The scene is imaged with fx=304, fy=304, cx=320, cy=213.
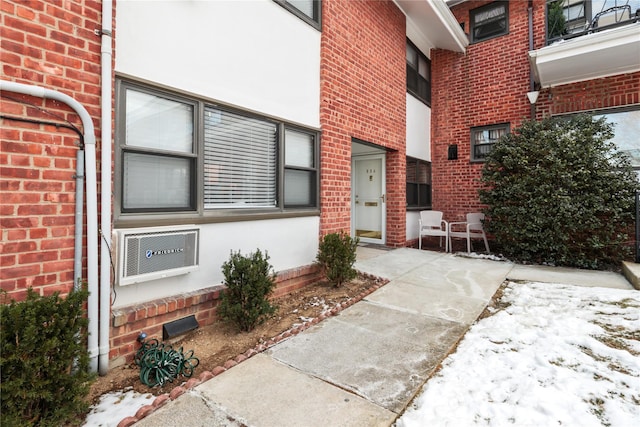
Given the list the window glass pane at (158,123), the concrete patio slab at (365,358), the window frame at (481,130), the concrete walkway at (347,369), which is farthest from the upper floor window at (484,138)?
the window glass pane at (158,123)

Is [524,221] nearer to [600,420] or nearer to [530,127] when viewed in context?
[530,127]

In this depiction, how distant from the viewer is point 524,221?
5.94m

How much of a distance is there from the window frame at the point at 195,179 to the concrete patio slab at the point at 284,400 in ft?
5.06

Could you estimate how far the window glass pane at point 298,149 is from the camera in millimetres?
4398

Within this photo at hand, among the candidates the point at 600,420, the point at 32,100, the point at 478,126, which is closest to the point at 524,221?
the point at 478,126

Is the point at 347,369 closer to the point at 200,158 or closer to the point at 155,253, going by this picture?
the point at 155,253

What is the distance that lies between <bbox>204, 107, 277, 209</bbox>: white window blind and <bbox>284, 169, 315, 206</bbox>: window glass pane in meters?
0.28

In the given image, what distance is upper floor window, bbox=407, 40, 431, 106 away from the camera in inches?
309

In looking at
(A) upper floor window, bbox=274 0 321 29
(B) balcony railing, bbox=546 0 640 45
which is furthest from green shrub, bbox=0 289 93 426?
(B) balcony railing, bbox=546 0 640 45

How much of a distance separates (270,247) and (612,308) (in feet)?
13.5

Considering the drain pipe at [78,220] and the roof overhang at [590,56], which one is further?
the roof overhang at [590,56]

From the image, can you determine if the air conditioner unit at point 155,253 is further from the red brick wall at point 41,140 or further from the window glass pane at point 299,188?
the window glass pane at point 299,188

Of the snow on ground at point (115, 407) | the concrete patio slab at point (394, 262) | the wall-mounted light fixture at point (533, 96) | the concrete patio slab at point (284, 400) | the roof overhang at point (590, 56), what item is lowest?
the snow on ground at point (115, 407)

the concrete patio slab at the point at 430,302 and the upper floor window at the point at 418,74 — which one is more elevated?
the upper floor window at the point at 418,74
